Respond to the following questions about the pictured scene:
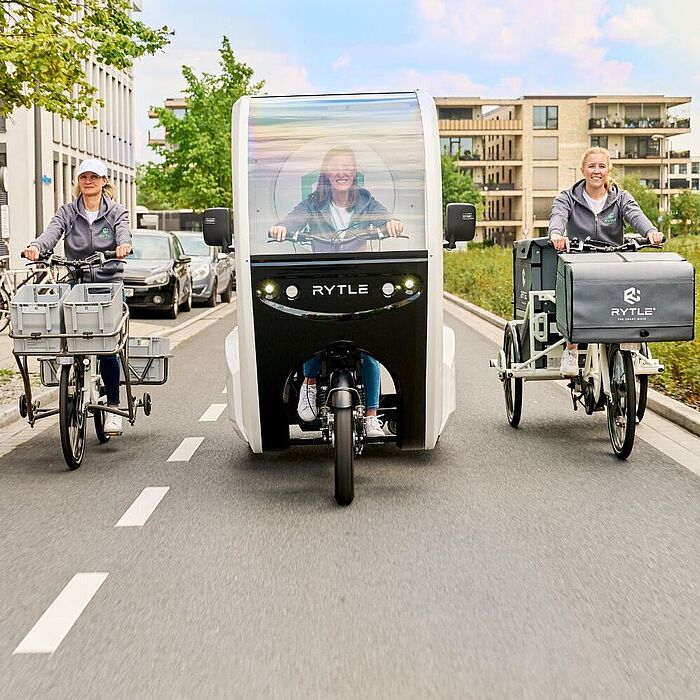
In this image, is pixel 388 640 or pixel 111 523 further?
pixel 111 523

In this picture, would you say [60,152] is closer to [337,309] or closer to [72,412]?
[72,412]

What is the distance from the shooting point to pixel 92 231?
29.2 feet

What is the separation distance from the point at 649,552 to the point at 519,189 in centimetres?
12043

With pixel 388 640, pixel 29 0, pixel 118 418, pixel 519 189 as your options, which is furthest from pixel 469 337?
pixel 519 189

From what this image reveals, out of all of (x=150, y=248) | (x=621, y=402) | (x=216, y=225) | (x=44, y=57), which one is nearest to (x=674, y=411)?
(x=621, y=402)

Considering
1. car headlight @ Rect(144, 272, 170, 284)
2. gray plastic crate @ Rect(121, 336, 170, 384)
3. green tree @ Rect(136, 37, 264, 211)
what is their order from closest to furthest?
1. gray plastic crate @ Rect(121, 336, 170, 384)
2. car headlight @ Rect(144, 272, 170, 284)
3. green tree @ Rect(136, 37, 264, 211)

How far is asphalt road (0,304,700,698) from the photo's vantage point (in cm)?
420

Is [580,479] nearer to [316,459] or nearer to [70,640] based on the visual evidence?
[316,459]

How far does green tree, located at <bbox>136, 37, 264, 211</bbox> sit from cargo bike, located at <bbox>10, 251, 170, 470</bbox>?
46.5 metres

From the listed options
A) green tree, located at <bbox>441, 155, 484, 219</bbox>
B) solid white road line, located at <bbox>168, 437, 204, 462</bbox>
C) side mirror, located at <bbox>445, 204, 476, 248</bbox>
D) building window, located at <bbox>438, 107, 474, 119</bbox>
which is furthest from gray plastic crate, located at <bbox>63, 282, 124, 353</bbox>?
building window, located at <bbox>438, 107, 474, 119</bbox>

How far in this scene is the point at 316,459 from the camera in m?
8.38

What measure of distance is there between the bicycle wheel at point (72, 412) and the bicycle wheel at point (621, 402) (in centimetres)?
342

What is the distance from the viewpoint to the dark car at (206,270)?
2939cm

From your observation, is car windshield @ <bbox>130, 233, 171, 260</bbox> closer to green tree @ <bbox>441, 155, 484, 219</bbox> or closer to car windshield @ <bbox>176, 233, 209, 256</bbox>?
car windshield @ <bbox>176, 233, 209, 256</bbox>
